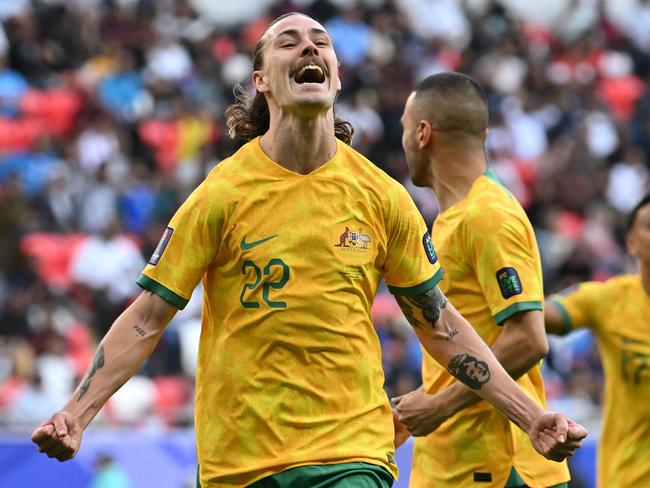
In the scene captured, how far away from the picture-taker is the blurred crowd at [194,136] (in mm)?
13992

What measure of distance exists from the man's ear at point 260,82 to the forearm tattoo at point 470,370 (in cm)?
134

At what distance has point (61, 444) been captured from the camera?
5016 millimetres

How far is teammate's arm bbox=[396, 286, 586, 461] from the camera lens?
5.55m

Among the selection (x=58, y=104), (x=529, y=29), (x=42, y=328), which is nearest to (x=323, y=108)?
(x=42, y=328)

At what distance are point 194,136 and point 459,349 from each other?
11.8 metres

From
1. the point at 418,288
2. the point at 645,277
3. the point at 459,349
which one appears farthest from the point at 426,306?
the point at 645,277

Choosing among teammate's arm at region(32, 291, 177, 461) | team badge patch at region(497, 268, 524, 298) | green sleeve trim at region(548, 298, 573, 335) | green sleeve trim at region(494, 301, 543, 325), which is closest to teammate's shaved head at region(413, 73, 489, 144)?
team badge patch at region(497, 268, 524, 298)

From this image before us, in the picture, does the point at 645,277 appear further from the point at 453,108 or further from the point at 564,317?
the point at 453,108

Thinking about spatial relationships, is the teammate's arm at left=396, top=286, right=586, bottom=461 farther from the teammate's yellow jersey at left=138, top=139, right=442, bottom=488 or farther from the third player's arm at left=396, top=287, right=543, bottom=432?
the teammate's yellow jersey at left=138, top=139, right=442, bottom=488

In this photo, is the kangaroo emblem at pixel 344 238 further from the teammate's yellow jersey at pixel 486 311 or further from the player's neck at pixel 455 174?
the player's neck at pixel 455 174

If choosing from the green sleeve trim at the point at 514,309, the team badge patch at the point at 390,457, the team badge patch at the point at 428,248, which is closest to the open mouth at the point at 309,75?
the team badge patch at the point at 428,248

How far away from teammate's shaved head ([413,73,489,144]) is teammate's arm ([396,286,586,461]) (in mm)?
1363

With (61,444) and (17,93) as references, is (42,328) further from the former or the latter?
(61,444)

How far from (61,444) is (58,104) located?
12.3m
